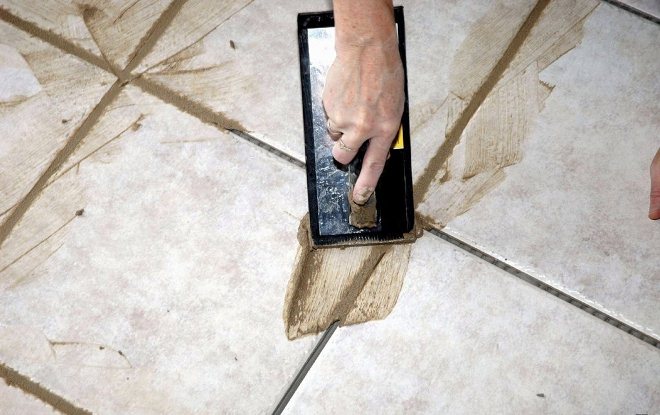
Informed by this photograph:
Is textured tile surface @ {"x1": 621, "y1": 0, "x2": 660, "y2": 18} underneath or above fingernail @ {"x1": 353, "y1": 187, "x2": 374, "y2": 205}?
above

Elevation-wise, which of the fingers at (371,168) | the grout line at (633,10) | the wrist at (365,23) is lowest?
the fingers at (371,168)

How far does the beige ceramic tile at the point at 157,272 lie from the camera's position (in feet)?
4.21

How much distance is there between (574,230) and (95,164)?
118 cm

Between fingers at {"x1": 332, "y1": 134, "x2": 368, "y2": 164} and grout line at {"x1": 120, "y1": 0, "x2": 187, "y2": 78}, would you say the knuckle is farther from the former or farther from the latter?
grout line at {"x1": 120, "y1": 0, "x2": 187, "y2": 78}

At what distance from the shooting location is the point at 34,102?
1416 mm

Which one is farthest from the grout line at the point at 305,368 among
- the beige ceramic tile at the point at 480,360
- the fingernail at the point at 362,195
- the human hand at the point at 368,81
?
the human hand at the point at 368,81

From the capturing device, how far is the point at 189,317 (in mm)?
1306

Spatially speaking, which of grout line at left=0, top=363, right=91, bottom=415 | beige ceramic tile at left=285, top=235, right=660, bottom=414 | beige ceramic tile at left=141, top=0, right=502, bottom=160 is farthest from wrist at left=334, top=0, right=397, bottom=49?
grout line at left=0, top=363, right=91, bottom=415

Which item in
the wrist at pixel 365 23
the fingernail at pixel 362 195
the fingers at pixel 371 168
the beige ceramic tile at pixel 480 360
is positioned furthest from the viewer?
the beige ceramic tile at pixel 480 360

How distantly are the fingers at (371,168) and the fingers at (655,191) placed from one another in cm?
70

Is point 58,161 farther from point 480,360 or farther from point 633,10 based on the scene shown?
point 633,10

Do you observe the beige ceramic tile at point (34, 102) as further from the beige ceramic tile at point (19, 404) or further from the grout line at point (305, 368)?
the grout line at point (305, 368)

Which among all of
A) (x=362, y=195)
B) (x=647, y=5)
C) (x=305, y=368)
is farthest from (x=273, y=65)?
(x=647, y=5)

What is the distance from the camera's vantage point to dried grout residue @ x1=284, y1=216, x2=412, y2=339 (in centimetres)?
129
